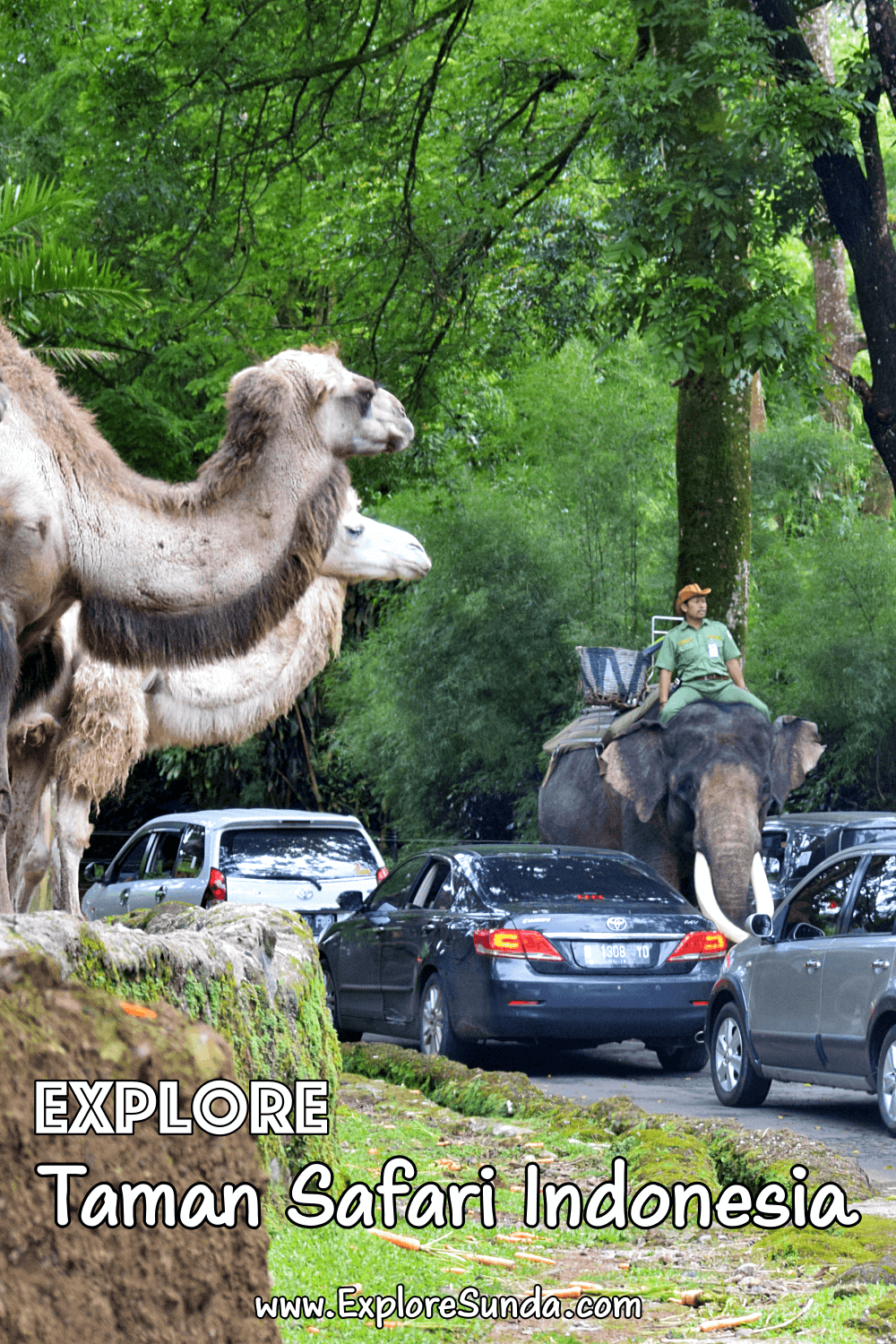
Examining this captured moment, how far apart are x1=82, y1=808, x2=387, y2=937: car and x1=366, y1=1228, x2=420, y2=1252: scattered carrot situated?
882 centimetres

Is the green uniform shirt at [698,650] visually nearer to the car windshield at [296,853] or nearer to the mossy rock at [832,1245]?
the car windshield at [296,853]

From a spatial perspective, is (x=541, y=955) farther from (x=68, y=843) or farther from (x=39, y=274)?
(x=39, y=274)

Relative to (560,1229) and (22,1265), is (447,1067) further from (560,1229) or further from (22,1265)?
(22,1265)

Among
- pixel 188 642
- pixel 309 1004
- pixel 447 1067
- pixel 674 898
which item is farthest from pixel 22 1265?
pixel 674 898

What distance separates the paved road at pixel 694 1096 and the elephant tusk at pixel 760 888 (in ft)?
5.09

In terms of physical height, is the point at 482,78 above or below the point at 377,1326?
above

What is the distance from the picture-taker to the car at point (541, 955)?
37.2ft

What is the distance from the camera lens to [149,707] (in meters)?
10.1

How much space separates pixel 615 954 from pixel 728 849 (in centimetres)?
288

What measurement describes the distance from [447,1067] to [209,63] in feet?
35.2

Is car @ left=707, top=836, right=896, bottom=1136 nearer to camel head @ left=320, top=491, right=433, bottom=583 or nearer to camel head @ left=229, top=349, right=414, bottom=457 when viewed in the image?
camel head @ left=320, top=491, right=433, bottom=583

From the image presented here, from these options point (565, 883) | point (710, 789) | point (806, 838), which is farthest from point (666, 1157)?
point (806, 838)

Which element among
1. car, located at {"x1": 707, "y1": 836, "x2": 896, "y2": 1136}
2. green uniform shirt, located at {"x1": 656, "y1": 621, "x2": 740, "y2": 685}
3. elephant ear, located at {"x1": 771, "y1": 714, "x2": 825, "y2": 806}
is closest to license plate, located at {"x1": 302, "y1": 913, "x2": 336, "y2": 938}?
green uniform shirt, located at {"x1": 656, "y1": 621, "x2": 740, "y2": 685}

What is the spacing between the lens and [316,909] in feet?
50.7
